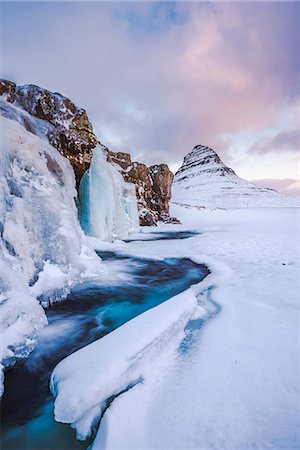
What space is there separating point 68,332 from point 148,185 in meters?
20.8

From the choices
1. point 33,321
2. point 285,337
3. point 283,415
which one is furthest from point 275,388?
point 33,321

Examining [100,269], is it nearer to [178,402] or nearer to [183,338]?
[183,338]

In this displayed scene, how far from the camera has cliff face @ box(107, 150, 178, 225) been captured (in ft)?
69.3

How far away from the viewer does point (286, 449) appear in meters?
1.36

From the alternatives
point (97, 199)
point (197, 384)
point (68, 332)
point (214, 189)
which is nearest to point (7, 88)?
point (97, 199)

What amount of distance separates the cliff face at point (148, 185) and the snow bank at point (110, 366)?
1822 cm

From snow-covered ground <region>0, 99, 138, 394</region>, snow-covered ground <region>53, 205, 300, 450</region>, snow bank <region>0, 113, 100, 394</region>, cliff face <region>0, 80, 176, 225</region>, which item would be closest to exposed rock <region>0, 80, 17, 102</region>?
cliff face <region>0, 80, 176, 225</region>

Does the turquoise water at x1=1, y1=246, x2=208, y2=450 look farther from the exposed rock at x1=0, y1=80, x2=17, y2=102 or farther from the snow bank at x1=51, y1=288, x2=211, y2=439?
the exposed rock at x1=0, y1=80, x2=17, y2=102

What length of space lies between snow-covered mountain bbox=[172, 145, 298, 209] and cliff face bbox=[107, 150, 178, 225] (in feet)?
92.6

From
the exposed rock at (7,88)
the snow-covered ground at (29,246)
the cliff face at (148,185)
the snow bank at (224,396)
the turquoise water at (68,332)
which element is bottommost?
the turquoise water at (68,332)

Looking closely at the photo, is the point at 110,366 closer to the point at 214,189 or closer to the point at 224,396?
the point at 224,396

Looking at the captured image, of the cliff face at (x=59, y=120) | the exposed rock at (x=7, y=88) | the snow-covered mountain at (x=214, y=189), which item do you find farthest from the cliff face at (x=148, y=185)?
the snow-covered mountain at (x=214, y=189)

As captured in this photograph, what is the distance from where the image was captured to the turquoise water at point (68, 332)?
5.51 feet

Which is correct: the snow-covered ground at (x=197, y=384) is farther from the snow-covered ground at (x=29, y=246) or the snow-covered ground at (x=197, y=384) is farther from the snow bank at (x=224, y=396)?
the snow-covered ground at (x=29, y=246)
